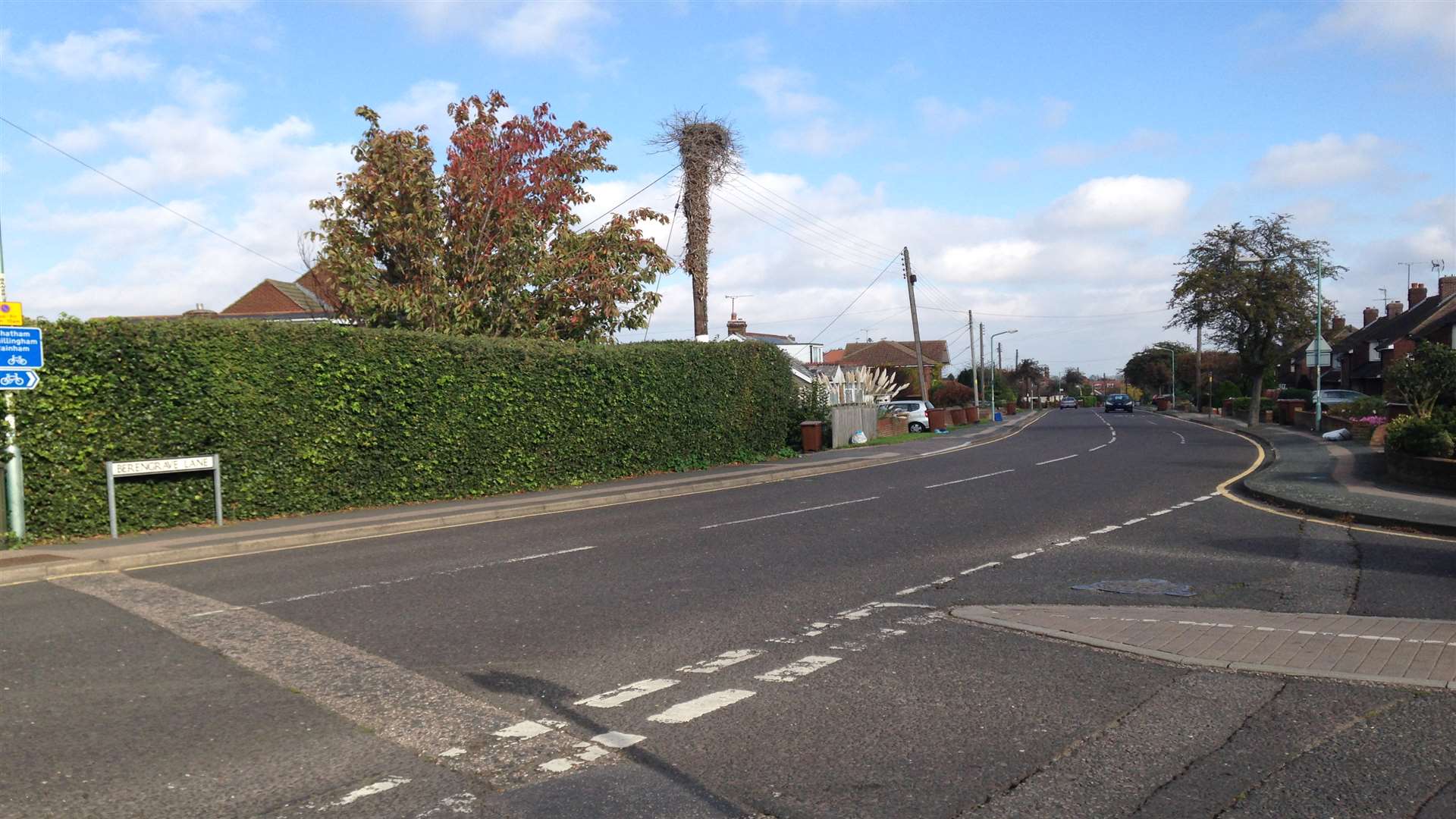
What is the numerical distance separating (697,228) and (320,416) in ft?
47.7

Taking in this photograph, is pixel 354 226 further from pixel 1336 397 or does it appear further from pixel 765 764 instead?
pixel 1336 397

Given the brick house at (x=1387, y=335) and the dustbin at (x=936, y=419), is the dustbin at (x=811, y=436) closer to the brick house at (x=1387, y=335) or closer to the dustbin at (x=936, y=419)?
the dustbin at (x=936, y=419)

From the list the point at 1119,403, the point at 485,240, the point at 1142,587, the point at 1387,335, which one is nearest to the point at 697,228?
the point at 485,240

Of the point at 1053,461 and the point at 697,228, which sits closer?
the point at 1053,461

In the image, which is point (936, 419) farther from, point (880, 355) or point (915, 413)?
point (880, 355)

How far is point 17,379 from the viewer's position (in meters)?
12.4

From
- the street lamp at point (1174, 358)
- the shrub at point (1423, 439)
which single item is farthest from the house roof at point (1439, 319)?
the shrub at point (1423, 439)

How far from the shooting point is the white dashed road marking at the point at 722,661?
6.70m

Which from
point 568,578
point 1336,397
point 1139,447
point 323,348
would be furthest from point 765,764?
point 1336,397

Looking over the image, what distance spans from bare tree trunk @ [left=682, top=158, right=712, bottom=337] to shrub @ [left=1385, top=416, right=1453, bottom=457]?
52.8 ft

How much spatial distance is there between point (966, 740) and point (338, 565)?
828cm

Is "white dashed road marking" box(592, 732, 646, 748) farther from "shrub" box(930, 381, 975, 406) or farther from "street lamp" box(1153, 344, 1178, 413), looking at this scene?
"street lamp" box(1153, 344, 1178, 413)

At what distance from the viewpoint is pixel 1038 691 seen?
603 centimetres

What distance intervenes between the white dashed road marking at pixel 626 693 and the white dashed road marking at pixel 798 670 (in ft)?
1.98
